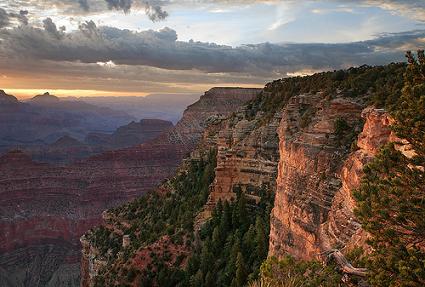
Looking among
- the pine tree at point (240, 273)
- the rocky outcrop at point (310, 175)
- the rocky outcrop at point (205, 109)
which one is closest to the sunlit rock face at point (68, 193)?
the rocky outcrop at point (205, 109)

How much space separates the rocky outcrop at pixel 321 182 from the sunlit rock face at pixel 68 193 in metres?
86.5

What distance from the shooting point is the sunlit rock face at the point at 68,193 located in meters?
114

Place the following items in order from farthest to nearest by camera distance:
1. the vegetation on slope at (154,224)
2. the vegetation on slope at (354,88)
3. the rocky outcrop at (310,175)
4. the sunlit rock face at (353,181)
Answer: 1. the vegetation on slope at (154,224)
2. the rocky outcrop at (310,175)
3. the vegetation on slope at (354,88)
4. the sunlit rock face at (353,181)

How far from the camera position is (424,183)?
44.1 feet

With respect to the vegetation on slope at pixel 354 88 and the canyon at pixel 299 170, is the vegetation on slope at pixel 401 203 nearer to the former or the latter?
the canyon at pixel 299 170

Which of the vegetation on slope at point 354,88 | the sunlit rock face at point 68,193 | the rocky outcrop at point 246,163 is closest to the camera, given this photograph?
the vegetation on slope at point 354,88

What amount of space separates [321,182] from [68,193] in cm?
12128

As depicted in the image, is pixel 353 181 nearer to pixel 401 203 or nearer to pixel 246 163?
pixel 401 203

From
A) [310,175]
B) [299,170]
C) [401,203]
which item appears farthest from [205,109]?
[401,203]

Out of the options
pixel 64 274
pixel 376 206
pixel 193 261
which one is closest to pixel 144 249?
pixel 193 261

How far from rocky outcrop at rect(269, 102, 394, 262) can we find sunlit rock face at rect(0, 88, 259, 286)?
86501 millimetres

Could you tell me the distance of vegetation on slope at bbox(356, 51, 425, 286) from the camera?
1276 centimetres

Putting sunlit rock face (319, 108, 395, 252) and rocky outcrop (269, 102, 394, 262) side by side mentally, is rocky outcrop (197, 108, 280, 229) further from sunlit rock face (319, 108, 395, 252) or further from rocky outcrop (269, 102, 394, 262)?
sunlit rock face (319, 108, 395, 252)

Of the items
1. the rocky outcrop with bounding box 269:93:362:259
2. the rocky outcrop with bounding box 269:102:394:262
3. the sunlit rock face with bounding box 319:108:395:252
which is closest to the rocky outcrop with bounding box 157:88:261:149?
the rocky outcrop with bounding box 269:93:362:259
